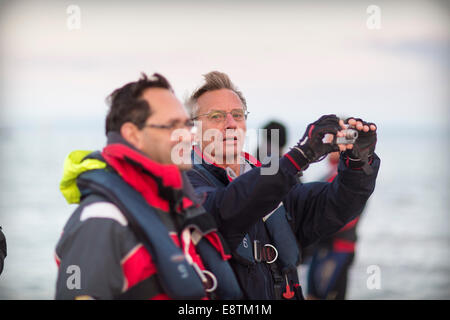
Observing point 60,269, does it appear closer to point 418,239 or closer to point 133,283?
point 133,283

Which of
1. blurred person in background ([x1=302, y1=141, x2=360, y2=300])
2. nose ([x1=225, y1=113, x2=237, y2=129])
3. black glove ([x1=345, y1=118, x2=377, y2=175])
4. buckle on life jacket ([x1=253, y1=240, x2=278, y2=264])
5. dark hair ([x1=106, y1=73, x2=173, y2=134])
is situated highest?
dark hair ([x1=106, y1=73, x2=173, y2=134])

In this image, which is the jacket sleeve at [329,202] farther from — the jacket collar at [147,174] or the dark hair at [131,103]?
the dark hair at [131,103]

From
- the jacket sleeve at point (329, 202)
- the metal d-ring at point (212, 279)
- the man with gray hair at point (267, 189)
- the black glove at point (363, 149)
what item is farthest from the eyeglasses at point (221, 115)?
the metal d-ring at point (212, 279)

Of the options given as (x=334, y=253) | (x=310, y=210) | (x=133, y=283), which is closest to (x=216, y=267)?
(x=133, y=283)

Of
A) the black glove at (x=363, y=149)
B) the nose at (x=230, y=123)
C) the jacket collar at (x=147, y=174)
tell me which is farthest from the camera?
the nose at (x=230, y=123)

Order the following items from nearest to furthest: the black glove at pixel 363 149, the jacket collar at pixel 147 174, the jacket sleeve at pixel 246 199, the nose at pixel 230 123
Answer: the jacket collar at pixel 147 174 → the jacket sleeve at pixel 246 199 → the black glove at pixel 363 149 → the nose at pixel 230 123

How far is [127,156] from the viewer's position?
7.12ft

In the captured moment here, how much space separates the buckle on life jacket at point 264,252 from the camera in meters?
2.79

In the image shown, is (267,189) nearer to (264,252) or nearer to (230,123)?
(264,252)

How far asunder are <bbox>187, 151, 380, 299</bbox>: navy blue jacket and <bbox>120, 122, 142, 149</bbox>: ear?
1.70 feet

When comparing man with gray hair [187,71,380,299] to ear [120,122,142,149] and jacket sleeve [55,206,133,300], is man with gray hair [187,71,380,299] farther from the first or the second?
jacket sleeve [55,206,133,300]

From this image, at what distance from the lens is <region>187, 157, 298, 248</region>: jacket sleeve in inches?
97.3

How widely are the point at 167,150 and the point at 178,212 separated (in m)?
0.26

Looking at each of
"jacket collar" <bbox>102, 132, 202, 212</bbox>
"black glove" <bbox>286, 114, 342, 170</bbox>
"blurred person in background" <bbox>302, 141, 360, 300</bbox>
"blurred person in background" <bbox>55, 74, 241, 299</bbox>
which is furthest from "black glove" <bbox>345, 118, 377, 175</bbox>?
"blurred person in background" <bbox>302, 141, 360, 300</bbox>
